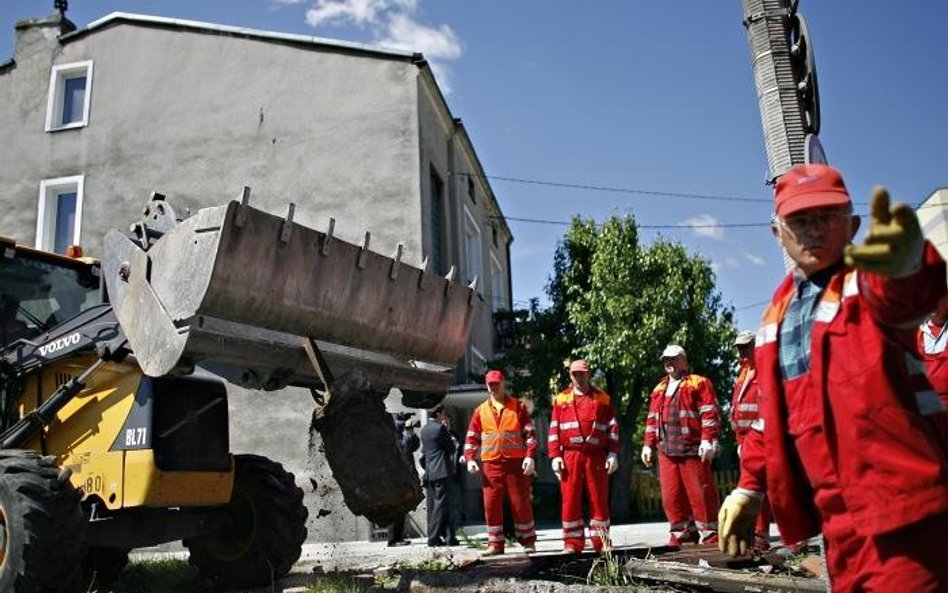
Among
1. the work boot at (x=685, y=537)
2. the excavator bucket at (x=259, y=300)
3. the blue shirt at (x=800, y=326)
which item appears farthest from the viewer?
the work boot at (x=685, y=537)

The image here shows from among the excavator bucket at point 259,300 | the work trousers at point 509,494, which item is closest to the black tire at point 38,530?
the excavator bucket at point 259,300

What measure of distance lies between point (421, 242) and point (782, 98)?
10.3 meters

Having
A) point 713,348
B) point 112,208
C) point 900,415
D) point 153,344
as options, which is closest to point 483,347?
point 713,348

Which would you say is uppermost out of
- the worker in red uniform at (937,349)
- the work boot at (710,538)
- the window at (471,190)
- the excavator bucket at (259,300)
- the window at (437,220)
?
the window at (471,190)

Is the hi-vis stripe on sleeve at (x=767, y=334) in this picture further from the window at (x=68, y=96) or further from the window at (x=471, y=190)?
the window at (x=68, y=96)

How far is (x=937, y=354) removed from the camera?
16.3ft

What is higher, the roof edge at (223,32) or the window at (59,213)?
the roof edge at (223,32)

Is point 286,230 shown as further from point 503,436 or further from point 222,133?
point 222,133

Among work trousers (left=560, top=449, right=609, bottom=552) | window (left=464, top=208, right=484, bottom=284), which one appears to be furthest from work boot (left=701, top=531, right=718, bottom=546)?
window (left=464, top=208, right=484, bottom=284)

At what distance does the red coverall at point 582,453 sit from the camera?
8.61 meters

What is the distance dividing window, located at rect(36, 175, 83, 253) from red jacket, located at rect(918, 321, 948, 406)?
14297mm

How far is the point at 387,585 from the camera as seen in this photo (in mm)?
6531

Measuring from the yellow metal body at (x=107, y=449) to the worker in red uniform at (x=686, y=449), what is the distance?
14.5 ft

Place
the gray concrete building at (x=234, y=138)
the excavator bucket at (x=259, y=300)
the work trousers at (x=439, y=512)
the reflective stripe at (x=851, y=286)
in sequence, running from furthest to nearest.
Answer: the gray concrete building at (x=234, y=138) < the work trousers at (x=439, y=512) < the excavator bucket at (x=259, y=300) < the reflective stripe at (x=851, y=286)
